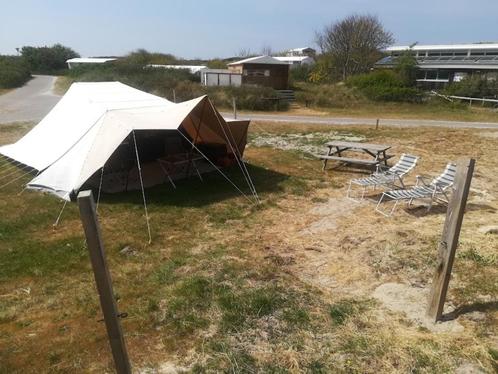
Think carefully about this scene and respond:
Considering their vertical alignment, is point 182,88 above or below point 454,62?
below

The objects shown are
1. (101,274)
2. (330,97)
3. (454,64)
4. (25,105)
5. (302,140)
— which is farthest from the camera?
(454,64)

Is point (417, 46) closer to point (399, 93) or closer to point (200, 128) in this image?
point (399, 93)

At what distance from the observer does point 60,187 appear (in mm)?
8047

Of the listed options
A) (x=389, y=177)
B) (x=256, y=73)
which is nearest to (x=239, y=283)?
(x=389, y=177)

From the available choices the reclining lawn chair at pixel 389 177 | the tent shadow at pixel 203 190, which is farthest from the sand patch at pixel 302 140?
the reclining lawn chair at pixel 389 177

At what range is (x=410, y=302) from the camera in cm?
464

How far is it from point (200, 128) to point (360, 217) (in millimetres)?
4333

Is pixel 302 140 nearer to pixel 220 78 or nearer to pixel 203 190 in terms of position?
pixel 203 190

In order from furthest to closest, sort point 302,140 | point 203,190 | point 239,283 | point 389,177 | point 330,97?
1. point 330,97
2. point 302,140
3. point 203,190
4. point 389,177
5. point 239,283

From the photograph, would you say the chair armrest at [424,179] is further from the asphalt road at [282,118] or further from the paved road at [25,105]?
the paved road at [25,105]

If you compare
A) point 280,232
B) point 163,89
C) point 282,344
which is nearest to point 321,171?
point 280,232

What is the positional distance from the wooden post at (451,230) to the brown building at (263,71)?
27.7 m

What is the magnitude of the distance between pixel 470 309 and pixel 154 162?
25.2 ft

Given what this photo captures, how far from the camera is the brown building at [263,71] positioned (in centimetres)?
3069
